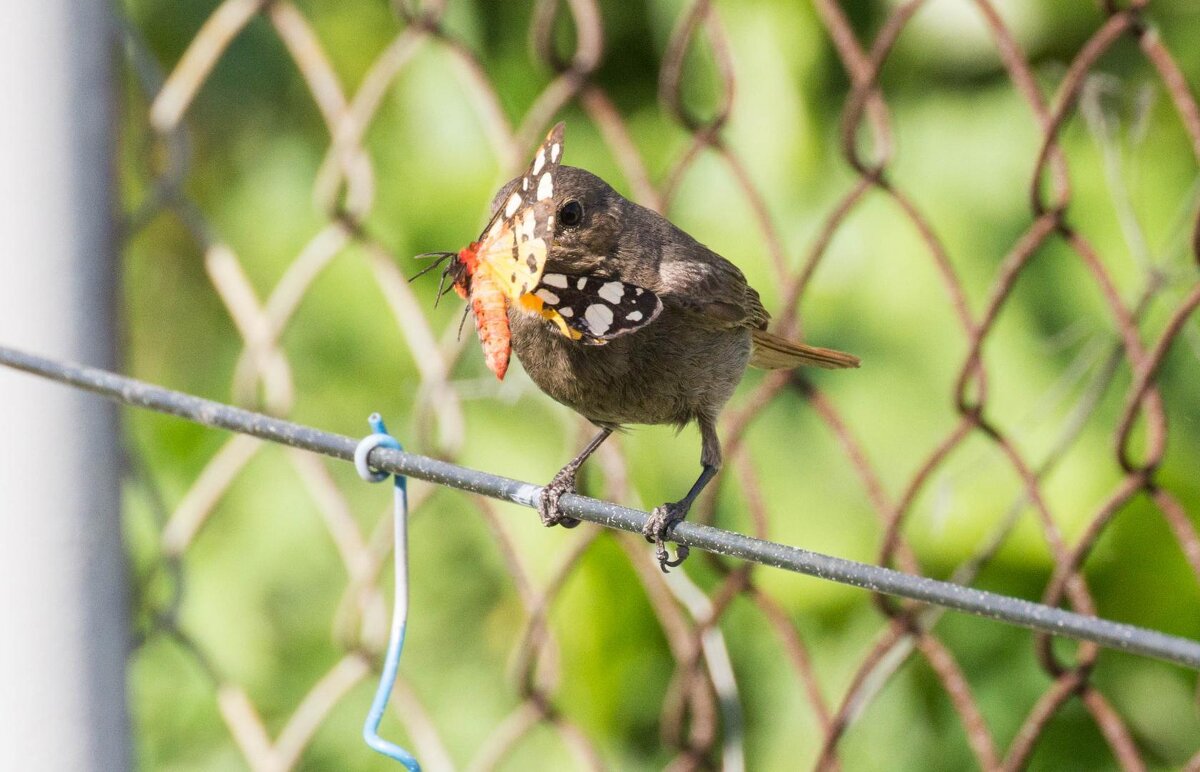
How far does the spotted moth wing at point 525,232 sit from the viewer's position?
56 cm

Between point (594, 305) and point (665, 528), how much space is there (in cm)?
14

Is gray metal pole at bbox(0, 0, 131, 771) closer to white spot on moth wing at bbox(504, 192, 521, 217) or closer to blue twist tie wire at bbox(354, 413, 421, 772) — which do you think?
blue twist tie wire at bbox(354, 413, 421, 772)

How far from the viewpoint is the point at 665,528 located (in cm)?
71

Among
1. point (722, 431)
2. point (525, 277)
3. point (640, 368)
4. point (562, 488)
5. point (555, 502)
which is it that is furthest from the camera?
point (722, 431)

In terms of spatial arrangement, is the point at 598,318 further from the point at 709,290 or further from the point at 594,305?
the point at 709,290

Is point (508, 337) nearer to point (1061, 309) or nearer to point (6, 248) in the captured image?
point (6, 248)

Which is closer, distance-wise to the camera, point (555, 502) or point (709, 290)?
point (555, 502)

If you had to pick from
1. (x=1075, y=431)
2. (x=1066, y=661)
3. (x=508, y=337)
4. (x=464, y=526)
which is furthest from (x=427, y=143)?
(x=508, y=337)

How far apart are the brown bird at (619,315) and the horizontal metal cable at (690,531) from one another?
4cm

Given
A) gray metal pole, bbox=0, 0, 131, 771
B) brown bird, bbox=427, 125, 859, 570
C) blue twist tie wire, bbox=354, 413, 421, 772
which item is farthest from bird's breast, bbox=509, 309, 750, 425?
gray metal pole, bbox=0, 0, 131, 771

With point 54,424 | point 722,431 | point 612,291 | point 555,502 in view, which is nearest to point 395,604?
point 555,502

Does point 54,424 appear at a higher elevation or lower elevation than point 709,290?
higher

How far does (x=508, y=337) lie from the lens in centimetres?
61

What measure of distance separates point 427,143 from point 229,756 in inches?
31.8
